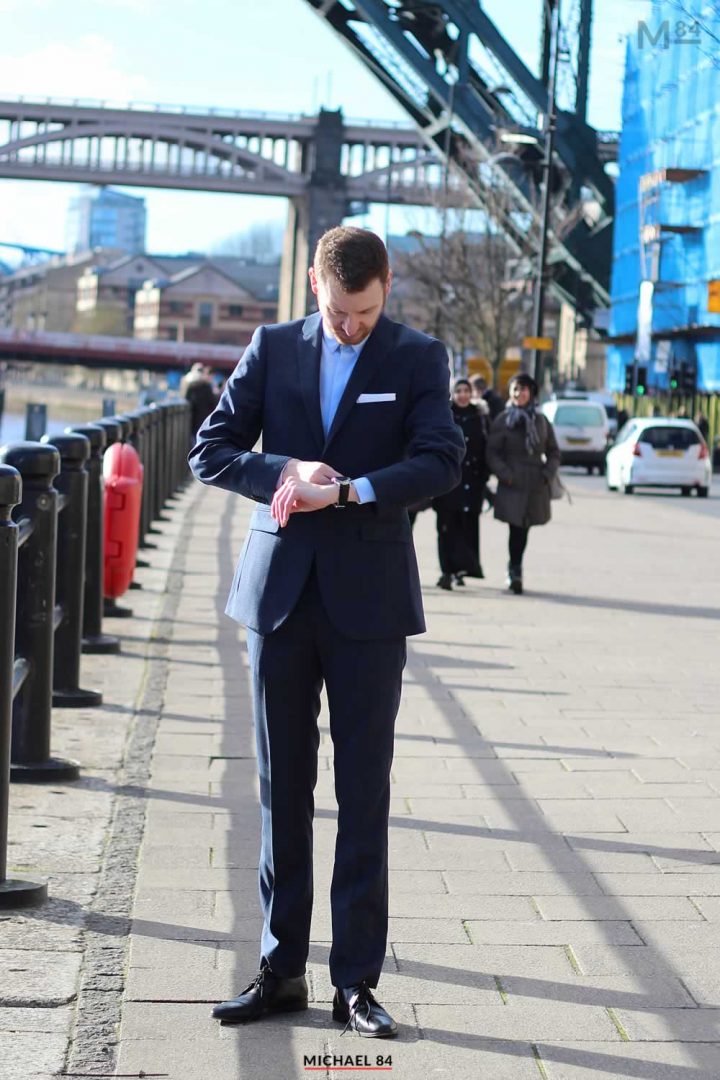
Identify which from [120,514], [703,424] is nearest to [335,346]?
[120,514]

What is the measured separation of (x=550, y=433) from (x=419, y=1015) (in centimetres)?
985

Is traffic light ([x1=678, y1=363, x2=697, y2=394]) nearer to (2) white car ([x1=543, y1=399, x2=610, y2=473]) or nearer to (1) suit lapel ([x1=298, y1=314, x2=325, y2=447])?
(2) white car ([x1=543, y1=399, x2=610, y2=473])

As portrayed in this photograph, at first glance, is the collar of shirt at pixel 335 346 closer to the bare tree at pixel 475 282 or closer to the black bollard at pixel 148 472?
the black bollard at pixel 148 472

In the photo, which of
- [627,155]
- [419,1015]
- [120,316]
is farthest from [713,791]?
[120,316]

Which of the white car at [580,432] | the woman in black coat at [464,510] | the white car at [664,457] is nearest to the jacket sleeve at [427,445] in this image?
the woman in black coat at [464,510]

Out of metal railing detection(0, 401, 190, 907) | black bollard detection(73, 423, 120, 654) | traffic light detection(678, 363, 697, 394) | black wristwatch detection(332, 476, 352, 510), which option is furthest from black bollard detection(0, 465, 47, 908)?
traffic light detection(678, 363, 697, 394)

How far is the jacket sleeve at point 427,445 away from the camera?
3969 mm

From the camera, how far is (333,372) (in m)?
4.12

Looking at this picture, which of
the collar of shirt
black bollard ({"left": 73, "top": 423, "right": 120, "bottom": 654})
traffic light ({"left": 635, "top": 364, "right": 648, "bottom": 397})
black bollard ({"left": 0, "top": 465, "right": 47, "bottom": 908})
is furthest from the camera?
traffic light ({"left": 635, "top": 364, "right": 648, "bottom": 397})

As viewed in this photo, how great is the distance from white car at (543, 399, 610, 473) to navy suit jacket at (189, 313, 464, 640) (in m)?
34.5

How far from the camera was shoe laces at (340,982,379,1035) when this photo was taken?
13.2 feet

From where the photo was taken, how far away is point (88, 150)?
400ft

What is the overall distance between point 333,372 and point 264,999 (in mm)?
1351

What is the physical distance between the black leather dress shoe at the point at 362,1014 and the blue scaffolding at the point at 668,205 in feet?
143
